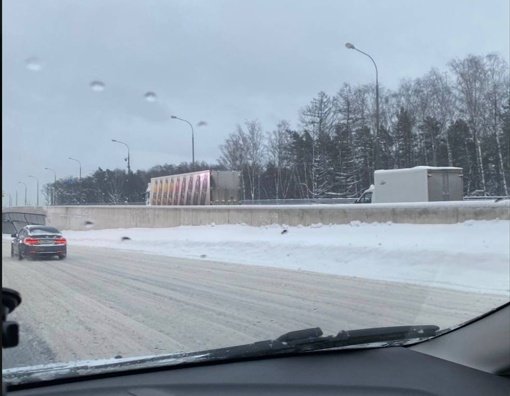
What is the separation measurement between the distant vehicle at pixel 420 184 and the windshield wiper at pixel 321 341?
86.3 feet

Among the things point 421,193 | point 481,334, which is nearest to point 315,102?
point 421,193

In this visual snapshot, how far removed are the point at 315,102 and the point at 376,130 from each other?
9.89 m

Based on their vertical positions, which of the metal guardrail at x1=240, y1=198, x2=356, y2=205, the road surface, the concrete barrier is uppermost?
the metal guardrail at x1=240, y1=198, x2=356, y2=205

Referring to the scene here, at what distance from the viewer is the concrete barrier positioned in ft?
41.7

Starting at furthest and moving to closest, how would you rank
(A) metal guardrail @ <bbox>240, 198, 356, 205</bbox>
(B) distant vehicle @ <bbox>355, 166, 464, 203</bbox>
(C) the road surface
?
(B) distant vehicle @ <bbox>355, 166, 464, 203</bbox>
(A) metal guardrail @ <bbox>240, 198, 356, 205</bbox>
(C) the road surface

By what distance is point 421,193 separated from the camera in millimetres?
29641

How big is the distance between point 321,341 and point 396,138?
3404 centimetres

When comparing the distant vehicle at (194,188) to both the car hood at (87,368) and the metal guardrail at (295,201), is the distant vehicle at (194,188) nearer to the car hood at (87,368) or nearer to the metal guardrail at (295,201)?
the metal guardrail at (295,201)

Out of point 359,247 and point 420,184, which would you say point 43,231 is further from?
point 420,184

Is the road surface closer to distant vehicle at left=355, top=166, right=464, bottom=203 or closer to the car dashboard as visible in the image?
the car dashboard

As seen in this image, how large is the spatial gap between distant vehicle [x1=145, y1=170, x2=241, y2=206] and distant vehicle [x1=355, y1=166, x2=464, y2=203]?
1294 cm

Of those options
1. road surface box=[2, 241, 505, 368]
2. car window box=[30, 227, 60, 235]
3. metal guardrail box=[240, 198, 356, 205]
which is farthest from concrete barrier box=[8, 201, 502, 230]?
road surface box=[2, 241, 505, 368]

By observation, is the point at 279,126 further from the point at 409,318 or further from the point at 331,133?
the point at 409,318

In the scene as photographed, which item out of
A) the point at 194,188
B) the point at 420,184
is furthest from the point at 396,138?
the point at 194,188
